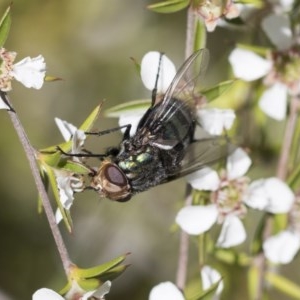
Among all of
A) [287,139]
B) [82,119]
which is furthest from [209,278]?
[82,119]

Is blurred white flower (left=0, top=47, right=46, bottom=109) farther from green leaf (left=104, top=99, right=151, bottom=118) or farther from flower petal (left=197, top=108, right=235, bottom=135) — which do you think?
flower petal (left=197, top=108, right=235, bottom=135)

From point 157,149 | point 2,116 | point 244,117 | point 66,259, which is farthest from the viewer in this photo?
point 2,116

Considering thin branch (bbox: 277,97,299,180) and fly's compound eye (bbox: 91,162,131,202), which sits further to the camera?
thin branch (bbox: 277,97,299,180)

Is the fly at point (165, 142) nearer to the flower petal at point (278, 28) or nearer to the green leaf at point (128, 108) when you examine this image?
the green leaf at point (128, 108)

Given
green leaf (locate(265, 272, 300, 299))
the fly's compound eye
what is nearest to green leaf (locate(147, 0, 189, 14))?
the fly's compound eye

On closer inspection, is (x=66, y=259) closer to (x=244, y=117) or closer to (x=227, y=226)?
(x=227, y=226)

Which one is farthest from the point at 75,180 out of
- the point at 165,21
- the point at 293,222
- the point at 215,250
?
the point at 165,21

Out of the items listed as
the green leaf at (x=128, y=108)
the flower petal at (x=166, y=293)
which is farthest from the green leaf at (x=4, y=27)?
the flower petal at (x=166, y=293)
